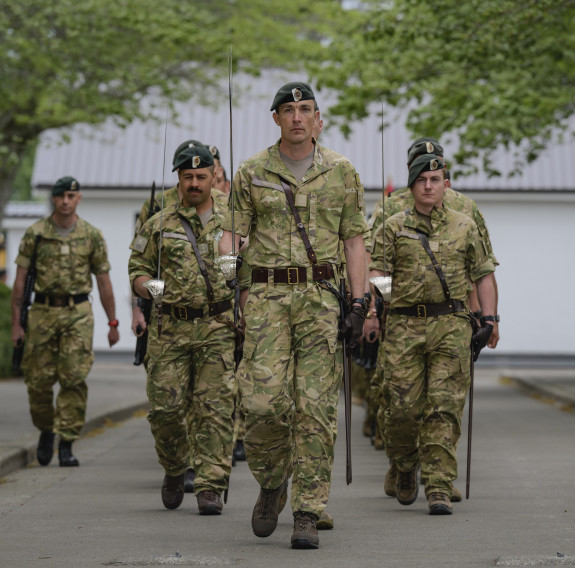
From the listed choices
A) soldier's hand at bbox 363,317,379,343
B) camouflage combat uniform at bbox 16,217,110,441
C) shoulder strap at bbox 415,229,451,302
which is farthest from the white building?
soldier's hand at bbox 363,317,379,343

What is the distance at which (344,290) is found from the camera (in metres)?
7.57

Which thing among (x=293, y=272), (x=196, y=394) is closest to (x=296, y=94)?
(x=293, y=272)

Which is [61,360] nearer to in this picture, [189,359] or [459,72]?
[189,359]

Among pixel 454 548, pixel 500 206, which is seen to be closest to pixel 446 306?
pixel 454 548

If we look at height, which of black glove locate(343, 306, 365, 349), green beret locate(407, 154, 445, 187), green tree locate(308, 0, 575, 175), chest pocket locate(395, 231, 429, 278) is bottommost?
black glove locate(343, 306, 365, 349)

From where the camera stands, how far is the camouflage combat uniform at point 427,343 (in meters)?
8.86

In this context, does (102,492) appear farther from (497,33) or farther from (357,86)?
(357,86)

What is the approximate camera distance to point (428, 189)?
29.6 feet

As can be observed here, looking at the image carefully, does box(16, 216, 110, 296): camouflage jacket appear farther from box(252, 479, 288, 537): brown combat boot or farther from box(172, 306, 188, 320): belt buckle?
box(252, 479, 288, 537): brown combat boot

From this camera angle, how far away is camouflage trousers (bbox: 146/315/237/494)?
28.9ft

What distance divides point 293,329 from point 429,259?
188cm

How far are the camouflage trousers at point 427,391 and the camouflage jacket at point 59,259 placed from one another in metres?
3.54

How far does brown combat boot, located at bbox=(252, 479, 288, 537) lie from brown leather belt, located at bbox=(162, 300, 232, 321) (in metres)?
1.80

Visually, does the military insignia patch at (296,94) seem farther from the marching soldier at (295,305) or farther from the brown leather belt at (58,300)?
the brown leather belt at (58,300)
